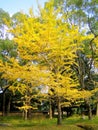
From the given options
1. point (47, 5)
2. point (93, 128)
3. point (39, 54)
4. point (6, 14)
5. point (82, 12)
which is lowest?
point (93, 128)

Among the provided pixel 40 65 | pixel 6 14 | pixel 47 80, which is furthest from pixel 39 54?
pixel 6 14

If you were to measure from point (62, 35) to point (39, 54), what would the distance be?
1.42 m

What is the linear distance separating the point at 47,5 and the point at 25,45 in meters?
2.32

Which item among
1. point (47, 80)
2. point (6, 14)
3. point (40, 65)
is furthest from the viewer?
point (6, 14)

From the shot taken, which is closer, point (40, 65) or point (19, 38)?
point (19, 38)

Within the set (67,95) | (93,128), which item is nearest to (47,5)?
(67,95)

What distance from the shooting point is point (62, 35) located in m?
12.5

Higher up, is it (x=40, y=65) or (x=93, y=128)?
(x=40, y=65)

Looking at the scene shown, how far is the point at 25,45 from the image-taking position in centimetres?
1210

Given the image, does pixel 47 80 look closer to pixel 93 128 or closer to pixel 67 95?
pixel 67 95

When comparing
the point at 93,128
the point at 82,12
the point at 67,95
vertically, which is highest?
the point at 82,12

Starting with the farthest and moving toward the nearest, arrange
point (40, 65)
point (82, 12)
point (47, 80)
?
point (82, 12) < point (40, 65) < point (47, 80)

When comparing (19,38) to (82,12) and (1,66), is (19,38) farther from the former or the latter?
(82,12)

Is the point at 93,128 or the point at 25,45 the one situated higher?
the point at 25,45
